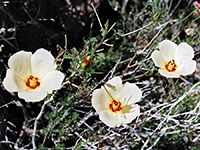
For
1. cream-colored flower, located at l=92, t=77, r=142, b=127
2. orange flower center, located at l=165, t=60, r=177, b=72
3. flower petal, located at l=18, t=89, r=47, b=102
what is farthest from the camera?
orange flower center, located at l=165, t=60, r=177, b=72

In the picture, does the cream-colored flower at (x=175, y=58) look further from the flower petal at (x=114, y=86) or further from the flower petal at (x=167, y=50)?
the flower petal at (x=114, y=86)

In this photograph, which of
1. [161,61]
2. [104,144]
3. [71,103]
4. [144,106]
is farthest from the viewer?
[144,106]

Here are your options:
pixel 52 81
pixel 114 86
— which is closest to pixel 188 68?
pixel 114 86

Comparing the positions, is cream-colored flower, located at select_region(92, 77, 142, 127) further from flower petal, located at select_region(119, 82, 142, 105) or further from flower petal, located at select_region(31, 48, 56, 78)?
flower petal, located at select_region(31, 48, 56, 78)

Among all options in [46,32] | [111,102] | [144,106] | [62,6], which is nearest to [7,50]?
[46,32]

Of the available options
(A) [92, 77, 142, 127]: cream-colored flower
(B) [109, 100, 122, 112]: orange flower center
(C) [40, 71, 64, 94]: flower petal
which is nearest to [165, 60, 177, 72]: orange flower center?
(A) [92, 77, 142, 127]: cream-colored flower

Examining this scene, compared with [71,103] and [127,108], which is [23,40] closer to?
[71,103]
